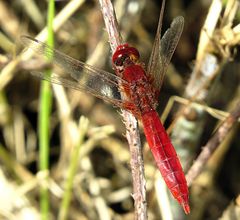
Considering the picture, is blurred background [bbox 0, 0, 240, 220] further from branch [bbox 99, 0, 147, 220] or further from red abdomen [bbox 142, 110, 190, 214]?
branch [bbox 99, 0, 147, 220]

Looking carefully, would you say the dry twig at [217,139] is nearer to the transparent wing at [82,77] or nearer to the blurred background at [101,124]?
the blurred background at [101,124]

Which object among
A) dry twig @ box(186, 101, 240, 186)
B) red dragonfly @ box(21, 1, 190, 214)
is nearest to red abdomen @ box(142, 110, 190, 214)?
red dragonfly @ box(21, 1, 190, 214)

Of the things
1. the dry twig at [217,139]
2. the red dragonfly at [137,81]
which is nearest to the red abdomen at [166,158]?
the red dragonfly at [137,81]

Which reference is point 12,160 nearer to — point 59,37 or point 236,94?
point 59,37

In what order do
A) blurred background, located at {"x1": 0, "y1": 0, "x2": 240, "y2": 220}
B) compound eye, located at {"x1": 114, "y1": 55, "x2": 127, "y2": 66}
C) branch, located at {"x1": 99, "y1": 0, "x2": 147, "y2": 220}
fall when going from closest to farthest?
1. branch, located at {"x1": 99, "y1": 0, "x2": 147, "y2": 220}
2. compound eye, located at {"x1": 114, "y1": 55, "x2": 127, "y2": 66}
3. blurred background, located at {"x1": 0, "y1": 0, "x2": 240, "y2": 220}

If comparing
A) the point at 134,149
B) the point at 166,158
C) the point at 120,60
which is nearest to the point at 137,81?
the point at 120,60

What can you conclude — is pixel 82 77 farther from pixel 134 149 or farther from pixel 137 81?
pixel 134 149

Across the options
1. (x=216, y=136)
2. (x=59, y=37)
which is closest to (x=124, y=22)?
(x=59, y=37)
